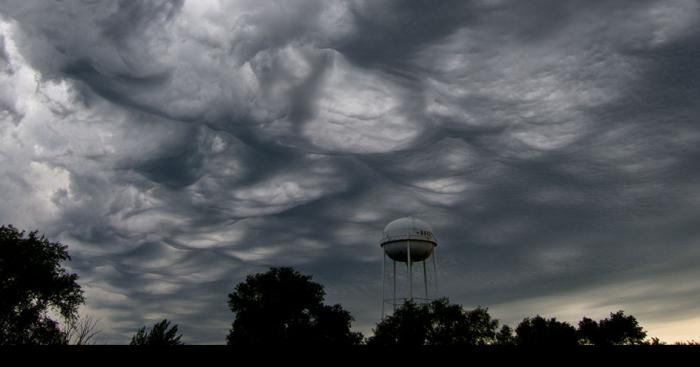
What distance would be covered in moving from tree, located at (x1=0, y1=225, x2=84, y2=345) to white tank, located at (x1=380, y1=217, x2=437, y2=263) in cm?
2638

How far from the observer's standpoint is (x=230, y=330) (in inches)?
2176

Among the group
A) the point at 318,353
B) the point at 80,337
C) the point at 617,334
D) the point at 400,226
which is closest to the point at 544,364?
the point at 318,353

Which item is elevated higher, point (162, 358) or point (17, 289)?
point (17, 289)

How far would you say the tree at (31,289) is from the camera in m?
39.2

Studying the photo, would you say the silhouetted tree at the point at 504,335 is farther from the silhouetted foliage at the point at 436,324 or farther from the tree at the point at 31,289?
the tree at the point at 31,289

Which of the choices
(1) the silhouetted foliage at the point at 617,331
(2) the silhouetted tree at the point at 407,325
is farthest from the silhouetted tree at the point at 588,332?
(2) the silhouetted tree at the point at 407,325

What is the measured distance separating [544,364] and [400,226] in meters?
40.6

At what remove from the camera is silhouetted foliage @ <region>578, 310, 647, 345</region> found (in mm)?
65000

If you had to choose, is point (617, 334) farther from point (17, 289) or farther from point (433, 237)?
point (17, 289)

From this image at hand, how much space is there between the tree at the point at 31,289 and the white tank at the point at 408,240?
2638 centimetres

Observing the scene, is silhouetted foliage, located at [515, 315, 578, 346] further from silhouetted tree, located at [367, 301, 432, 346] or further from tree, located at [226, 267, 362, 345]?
tree, located at [226, 267, 362, 345]

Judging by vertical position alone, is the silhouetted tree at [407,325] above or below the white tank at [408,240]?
below

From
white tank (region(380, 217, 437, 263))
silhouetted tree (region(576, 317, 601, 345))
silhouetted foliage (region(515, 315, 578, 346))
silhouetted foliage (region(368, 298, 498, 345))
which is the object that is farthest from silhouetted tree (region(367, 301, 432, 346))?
silhouetted tree (region(576, 317, 601, 345))

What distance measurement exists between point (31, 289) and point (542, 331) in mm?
51929
